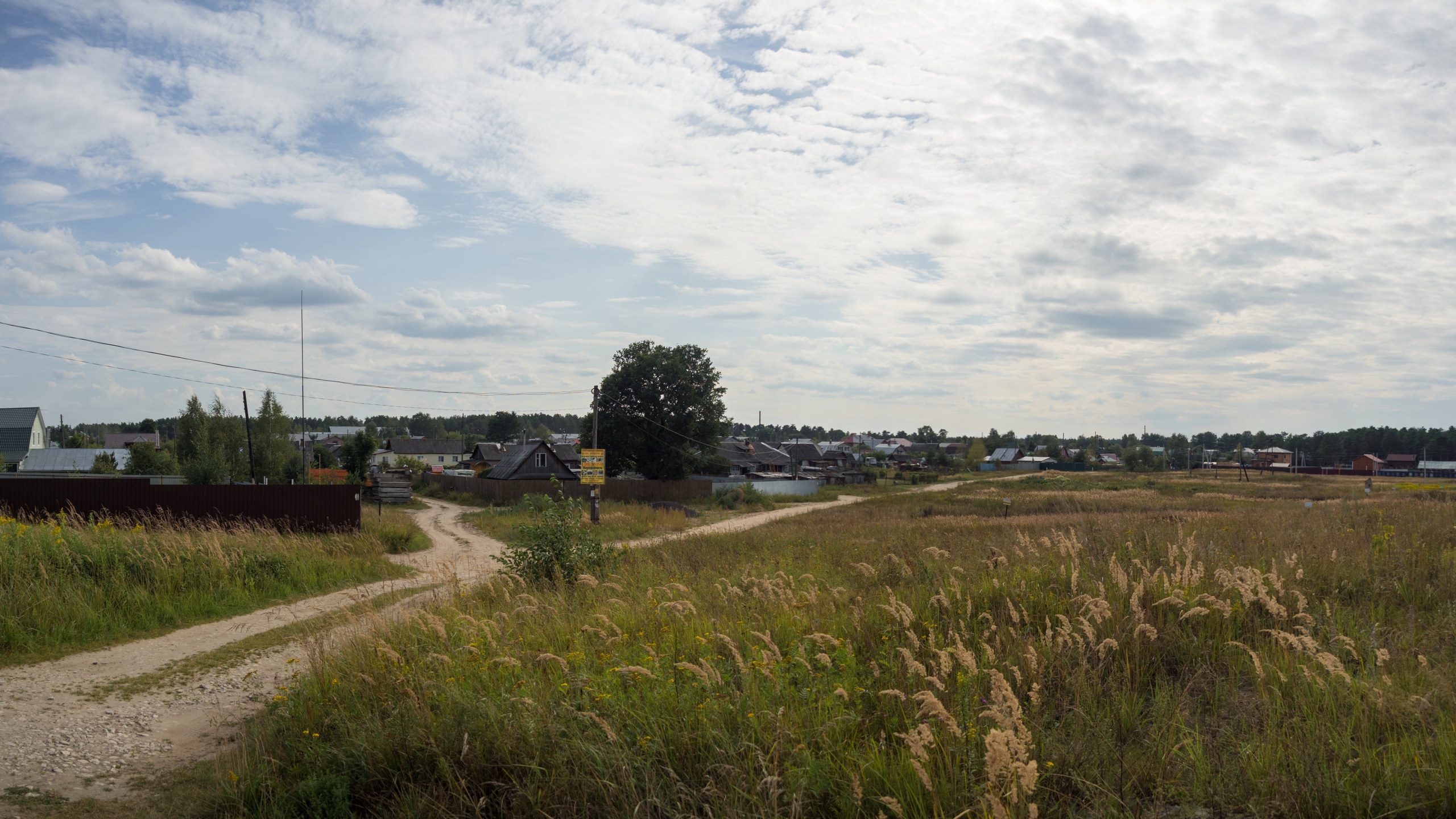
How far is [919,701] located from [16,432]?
283 feet

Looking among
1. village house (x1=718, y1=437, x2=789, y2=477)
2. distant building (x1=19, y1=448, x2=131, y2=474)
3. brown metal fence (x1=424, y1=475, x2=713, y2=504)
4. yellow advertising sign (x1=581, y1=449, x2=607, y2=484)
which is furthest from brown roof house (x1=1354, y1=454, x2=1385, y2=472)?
distant building (x1=19, y1=448, x2=131, y2=474)

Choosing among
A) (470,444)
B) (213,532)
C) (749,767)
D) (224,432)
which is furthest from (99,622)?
(470,444)

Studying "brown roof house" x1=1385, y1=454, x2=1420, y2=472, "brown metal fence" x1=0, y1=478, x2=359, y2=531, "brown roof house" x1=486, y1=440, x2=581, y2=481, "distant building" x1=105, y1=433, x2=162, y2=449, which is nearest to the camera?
"brown metal fence" x1=0, y1=478, x2=359, y2=531

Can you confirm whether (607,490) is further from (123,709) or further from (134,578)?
(123,709)

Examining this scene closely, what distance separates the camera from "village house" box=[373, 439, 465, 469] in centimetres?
11000

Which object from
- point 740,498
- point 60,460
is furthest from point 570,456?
point 60,460

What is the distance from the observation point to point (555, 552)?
11117 mm

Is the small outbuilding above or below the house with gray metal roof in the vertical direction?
below

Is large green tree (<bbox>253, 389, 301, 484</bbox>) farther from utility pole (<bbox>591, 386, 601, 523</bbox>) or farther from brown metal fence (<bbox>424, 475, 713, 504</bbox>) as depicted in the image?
utility pole (<bbox>591, 386, 601, 523</bbox>)

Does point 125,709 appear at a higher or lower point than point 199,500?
lower

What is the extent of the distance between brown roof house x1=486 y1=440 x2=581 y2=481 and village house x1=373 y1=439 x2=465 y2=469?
57.5 m

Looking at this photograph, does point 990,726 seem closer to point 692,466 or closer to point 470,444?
point 692,466

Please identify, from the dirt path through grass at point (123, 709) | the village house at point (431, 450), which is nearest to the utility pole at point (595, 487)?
the dirt path through grass at point (123, 709)

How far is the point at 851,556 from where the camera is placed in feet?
42.3
